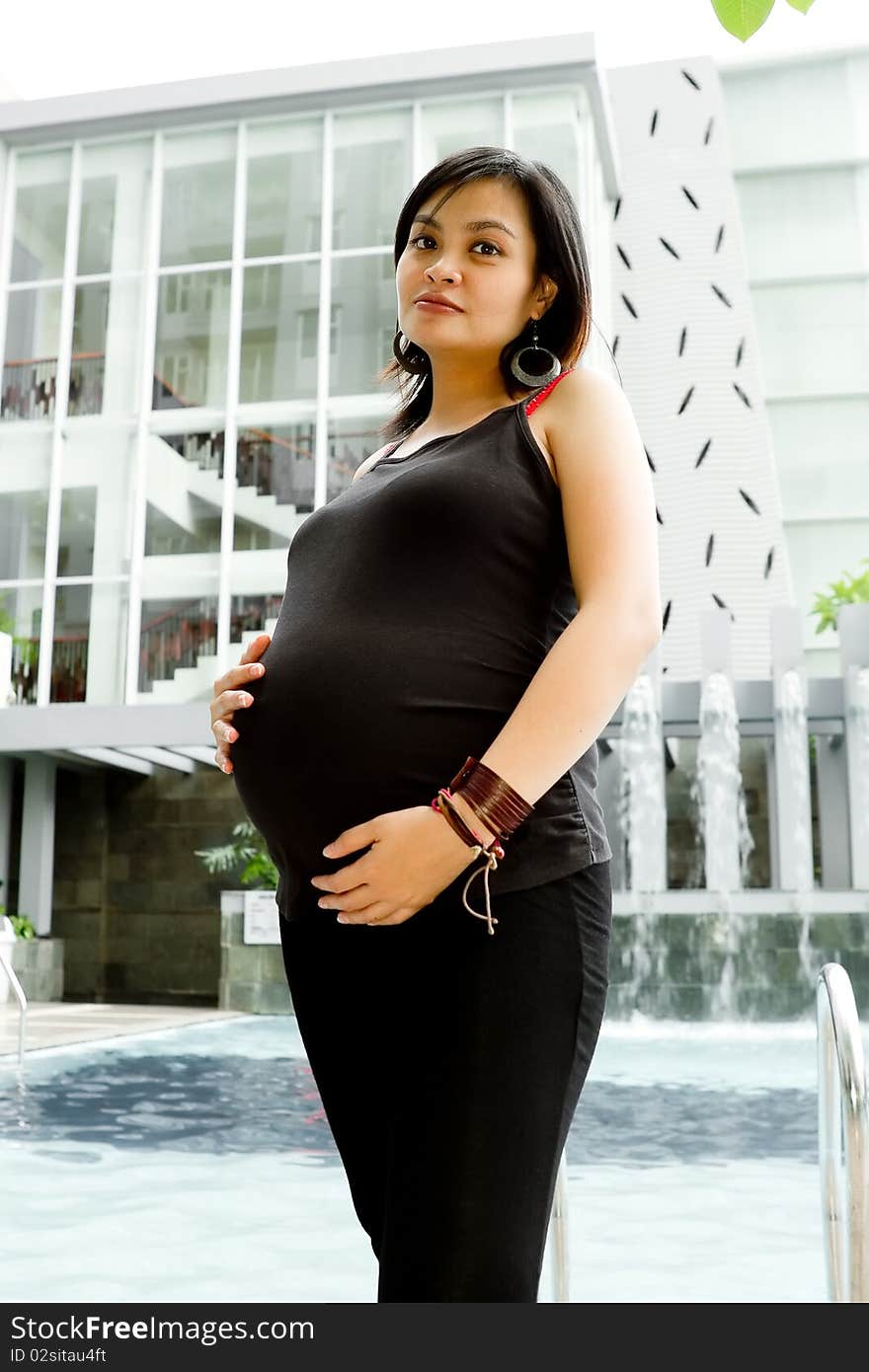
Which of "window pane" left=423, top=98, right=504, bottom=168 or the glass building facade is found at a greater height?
"window pane" left=423, top=98, right=504, bottom=168

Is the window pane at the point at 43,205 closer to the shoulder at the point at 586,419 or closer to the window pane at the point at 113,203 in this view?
the window pane at the point at 113,203

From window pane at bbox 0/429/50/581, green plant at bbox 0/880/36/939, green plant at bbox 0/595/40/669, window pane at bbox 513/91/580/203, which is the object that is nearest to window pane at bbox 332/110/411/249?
window pane at bbox 513/91/580/203

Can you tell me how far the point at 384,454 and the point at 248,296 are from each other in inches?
474

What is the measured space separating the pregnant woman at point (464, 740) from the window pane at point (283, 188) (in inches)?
479

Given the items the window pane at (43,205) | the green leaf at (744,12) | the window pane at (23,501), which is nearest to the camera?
the green leaf at (744,12)

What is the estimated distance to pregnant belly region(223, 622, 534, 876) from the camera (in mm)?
1061

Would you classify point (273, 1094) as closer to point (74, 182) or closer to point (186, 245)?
point (186, 245)

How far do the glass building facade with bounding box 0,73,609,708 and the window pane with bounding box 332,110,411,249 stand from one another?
0.07 ft

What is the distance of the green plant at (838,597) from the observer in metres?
16.2

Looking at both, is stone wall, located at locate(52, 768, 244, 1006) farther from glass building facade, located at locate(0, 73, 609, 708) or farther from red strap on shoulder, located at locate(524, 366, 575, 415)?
red strap on shoulder, located at locate(524, 366, 575, 415)

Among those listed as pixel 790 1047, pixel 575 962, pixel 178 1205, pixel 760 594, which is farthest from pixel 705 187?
pixel 575 962

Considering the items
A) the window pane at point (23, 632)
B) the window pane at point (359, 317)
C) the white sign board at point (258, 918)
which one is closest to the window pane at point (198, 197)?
the window pane at point (359, 317)

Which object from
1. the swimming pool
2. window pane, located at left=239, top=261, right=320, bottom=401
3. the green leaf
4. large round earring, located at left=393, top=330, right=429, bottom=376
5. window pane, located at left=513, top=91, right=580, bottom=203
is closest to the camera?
the green leaf

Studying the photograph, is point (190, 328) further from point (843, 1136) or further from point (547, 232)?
point (843, 1136)
